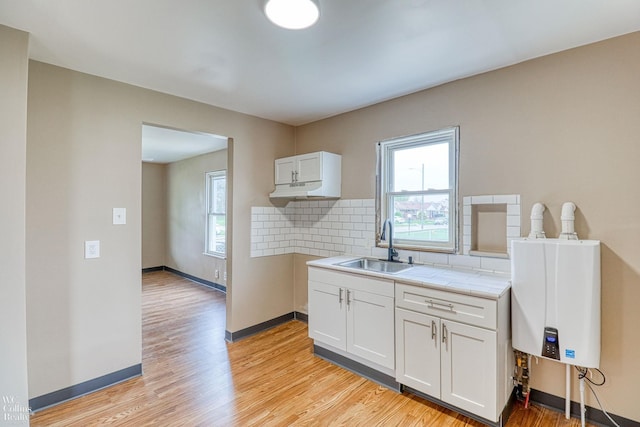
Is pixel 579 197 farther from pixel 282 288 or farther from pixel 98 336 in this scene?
pixel 98 336

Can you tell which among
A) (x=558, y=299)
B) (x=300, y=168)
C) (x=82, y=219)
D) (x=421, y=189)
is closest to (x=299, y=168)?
(x=300, y=168)

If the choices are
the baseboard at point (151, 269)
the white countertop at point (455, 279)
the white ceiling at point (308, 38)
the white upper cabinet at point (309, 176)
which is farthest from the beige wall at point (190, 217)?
the white countertop at point (455, 279)

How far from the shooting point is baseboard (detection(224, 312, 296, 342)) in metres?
3.25

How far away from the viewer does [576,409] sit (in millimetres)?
1996

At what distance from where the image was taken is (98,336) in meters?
2.38

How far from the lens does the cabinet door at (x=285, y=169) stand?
345cm

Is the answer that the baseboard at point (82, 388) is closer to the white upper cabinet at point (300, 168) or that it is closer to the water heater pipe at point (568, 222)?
the white upper cabinet at point (300, 168)

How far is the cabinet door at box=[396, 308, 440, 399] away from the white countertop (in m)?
0.24

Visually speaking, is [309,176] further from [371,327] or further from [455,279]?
[455,279]

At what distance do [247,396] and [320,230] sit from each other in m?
1.87

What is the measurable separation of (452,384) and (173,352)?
8.35ft

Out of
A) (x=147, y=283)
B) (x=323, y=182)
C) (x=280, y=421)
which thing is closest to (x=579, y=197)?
(x=323, y=182)

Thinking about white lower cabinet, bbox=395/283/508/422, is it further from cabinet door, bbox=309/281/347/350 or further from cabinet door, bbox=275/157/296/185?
cabinet door, bbox=275/157/296/185

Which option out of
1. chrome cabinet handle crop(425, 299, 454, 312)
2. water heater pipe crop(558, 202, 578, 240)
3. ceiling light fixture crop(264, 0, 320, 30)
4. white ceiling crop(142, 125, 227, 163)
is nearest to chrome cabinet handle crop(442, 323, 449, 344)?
chrome cabinet handle crop(425, 299, 454, 312)
